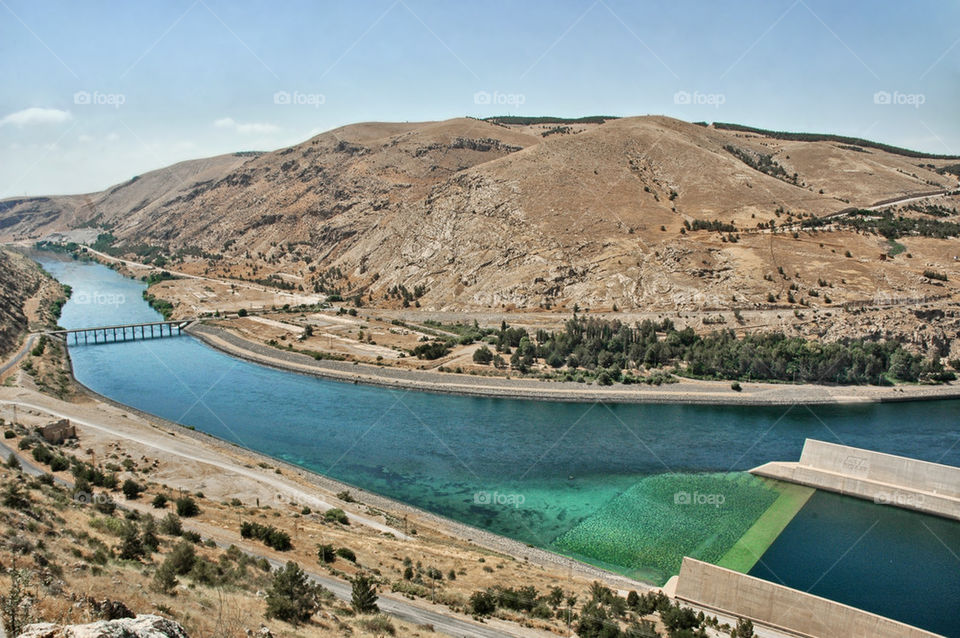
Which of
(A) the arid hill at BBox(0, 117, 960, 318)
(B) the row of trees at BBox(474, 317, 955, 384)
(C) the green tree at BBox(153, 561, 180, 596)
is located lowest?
(C) the green tree at BBox(153, 561, 180, 596)

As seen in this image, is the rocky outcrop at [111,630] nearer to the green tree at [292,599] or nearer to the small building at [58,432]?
the green tree at [292,599]

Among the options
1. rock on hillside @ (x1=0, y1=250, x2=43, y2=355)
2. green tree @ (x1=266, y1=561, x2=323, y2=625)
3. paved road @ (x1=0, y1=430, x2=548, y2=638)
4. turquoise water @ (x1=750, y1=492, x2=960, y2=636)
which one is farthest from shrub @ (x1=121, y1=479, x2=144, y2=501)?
rock on hillside @ (x1=0, y1=250, x2=43, y2=355)

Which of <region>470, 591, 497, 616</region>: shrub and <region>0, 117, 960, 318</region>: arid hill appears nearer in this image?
<region>470, 591, 497, 616</region>: shrub

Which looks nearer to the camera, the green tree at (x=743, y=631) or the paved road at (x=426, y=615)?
the paved road at (x=426, y=615)

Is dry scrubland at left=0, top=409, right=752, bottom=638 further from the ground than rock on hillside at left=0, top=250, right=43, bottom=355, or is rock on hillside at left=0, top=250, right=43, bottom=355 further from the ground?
rock on hillside at left=0, top=250, right=43, bottom=355

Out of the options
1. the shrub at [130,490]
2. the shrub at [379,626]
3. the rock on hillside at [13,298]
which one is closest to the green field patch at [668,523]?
the shrub at [379,626]

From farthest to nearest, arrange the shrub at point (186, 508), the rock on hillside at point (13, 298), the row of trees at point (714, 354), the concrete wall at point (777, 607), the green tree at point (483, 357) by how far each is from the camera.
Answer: the green tree at point (483, 357) < the rock on hillside at point (13, 298) < the row of trees at point (714, 354) < the shrub at point (186, 508) < the concrete wall at point (777, 607)

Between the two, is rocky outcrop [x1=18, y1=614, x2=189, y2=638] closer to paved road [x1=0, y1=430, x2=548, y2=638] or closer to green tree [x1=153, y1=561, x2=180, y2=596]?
green tree [x1=153, y1=561, x2=180, y2=596]
